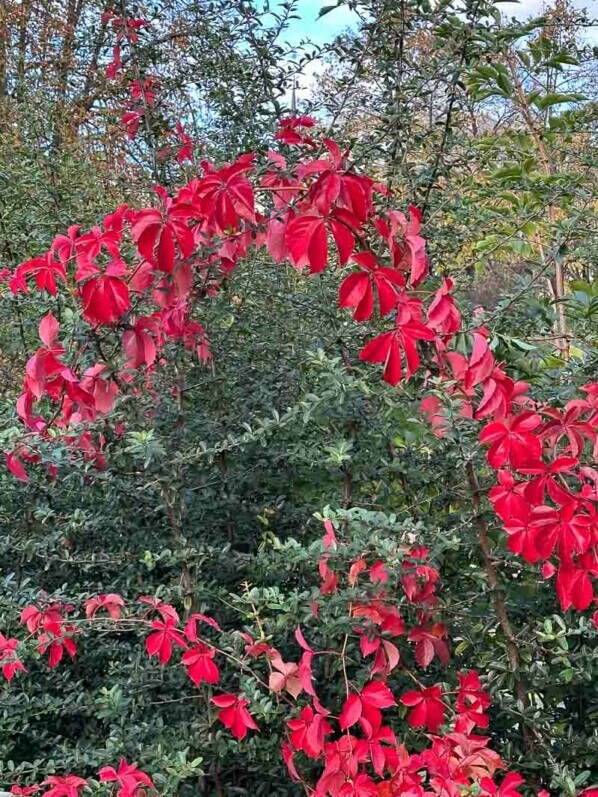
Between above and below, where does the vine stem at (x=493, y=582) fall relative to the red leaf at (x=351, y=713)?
above

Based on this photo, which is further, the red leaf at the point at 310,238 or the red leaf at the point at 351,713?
the red leaf at the point at 351,713

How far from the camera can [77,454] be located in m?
1.43

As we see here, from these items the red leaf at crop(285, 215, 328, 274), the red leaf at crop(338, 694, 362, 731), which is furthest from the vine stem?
the red leaf at crop(285, 215, 328, 274)

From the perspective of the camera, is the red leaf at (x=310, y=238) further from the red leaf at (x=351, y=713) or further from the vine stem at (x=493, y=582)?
the red leaf at (x=351, y=713)

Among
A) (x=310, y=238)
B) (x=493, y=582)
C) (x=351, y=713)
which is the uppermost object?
(x=310, y=238)

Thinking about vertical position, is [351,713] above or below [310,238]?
below

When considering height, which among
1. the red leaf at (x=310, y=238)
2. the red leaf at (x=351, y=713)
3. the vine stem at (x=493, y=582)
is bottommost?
the red leaf at (x=351, y=713)

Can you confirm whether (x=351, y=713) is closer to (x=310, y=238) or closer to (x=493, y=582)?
(x=493, y=582)

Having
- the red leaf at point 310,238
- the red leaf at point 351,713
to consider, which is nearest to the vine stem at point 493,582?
the red leaf at point 351,713

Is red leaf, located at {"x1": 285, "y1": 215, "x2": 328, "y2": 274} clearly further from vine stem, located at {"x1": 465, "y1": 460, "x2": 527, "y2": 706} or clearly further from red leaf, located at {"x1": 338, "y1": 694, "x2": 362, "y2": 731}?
red leaf, located at {"x1": 338, "y1": 694, "x2": 362, "y2": 731}

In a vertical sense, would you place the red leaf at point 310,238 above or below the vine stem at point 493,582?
above

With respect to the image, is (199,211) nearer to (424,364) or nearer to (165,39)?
(424,364)

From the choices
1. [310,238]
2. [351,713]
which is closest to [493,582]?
[351,713]

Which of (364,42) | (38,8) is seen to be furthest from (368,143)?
(38,8)
